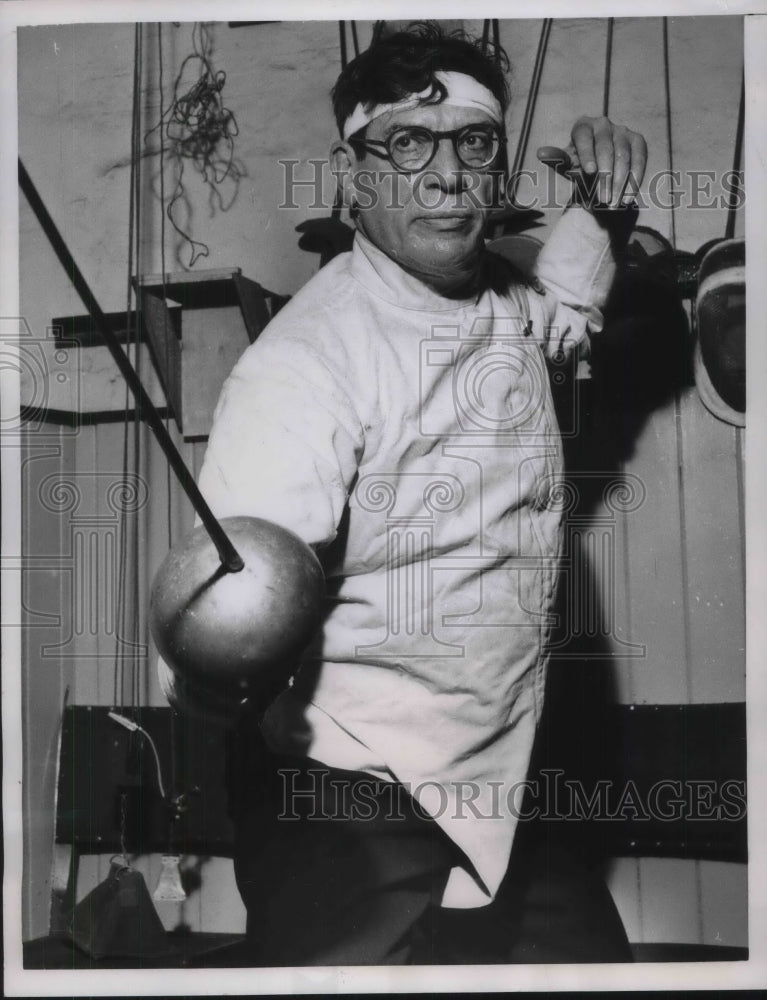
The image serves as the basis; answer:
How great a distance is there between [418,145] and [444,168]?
0.18 ft

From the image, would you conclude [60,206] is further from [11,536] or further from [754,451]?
[754,451]

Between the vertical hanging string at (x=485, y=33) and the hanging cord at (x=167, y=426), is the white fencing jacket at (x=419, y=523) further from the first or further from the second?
the vertical hanging string at (x=485, y=33)

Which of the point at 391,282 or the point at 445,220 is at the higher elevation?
the point at 445,220

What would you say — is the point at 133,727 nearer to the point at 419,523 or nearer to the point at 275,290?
the point at 419,523

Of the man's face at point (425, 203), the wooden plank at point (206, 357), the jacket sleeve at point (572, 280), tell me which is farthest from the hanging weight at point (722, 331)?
the wooden plank at point (206, 357)

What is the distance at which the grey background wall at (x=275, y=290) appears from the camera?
195 centimetres

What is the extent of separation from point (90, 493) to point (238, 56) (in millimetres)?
765

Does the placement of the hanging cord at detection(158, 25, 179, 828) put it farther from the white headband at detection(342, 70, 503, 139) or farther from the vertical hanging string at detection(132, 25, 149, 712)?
the white headband at detection(342, 70, 503, 139)

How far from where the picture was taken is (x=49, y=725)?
1967mm

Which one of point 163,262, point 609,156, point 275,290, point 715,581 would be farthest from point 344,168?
point 715,581

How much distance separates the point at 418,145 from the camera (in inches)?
75.7

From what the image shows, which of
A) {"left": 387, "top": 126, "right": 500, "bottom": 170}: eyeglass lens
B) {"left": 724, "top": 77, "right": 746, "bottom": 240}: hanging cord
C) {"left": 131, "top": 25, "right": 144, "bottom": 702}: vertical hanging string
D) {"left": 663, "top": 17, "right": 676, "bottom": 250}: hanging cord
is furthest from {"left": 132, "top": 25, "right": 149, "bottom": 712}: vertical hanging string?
{"left": 724, "top": 77, "right": 746, "bottom": 240}: hanging cord

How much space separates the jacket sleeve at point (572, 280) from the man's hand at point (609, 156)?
6 centimetres

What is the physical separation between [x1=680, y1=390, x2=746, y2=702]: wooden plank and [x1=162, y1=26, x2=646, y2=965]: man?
0.79ft
